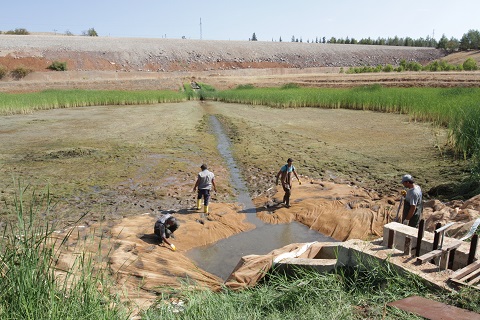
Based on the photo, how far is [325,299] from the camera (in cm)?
429

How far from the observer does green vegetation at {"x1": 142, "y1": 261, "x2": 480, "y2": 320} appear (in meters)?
3.96

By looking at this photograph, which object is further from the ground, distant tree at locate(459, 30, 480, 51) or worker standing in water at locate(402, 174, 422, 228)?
distant tree at locate(459, 30, 480, 51)

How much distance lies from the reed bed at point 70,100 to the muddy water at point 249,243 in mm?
23079

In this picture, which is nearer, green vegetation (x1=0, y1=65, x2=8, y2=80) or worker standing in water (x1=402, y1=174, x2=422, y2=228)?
worker standing in water (x1=402, y1=174, x2=422, y2=228)

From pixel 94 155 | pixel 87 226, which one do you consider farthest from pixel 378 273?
pixel 94 155

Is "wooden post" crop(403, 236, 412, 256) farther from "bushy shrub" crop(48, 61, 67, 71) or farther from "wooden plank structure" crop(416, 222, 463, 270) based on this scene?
"bushy shrub" crop(48, 61, 67, 71)

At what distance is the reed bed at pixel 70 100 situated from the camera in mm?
26906

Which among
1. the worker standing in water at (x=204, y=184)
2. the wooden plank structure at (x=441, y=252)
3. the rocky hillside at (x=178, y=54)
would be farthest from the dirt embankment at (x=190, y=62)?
the wooden plank structure at (x=441, y=252)

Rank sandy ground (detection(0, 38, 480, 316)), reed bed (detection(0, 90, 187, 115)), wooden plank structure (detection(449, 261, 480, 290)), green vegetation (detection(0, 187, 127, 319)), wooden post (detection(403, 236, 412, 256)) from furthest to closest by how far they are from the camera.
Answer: reed bed (detection(0, 90, 187, 115))
sandy ground (detection(0, 38, 480, 316))
wooden post (detection(403, 236, 412, 256))
wooden plank structure (detection(449, 261, 480, 290))
green vegetation (detection(0, 187, 127, 319))

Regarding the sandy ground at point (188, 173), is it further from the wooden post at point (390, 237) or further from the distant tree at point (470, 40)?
the distant tree at point (470, 40)

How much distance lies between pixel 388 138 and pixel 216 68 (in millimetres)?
56859

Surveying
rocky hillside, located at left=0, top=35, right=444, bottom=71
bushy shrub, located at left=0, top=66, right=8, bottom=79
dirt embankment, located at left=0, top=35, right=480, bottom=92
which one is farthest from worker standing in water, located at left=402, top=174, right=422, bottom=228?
rocky hillside, located at left=0, top=35, right=444, bottom=71

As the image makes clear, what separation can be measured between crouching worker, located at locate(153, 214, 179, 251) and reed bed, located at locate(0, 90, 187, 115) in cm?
2306

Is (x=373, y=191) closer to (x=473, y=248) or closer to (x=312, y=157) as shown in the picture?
(x=312, y=157)
